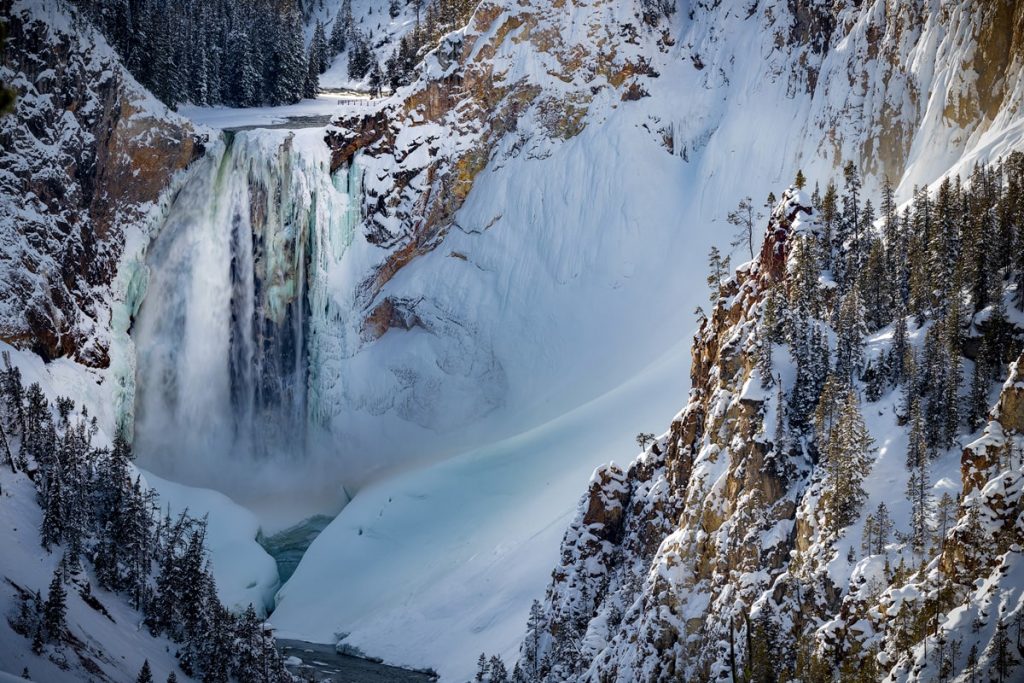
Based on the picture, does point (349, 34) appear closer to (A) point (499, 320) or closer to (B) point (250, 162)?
(B) point (250, 162)

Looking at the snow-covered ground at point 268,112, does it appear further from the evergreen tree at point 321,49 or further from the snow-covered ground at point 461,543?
the snow-covered ground at point 461,543

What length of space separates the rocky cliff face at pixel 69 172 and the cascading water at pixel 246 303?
3.45m

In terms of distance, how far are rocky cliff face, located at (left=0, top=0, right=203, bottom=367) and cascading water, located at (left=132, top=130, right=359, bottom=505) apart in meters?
3.45

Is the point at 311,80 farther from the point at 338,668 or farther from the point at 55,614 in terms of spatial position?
the point at 55,614

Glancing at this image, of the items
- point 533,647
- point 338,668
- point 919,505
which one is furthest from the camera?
point 338,668

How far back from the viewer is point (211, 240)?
81812 mm

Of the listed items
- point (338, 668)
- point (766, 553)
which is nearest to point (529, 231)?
point (338, 668)

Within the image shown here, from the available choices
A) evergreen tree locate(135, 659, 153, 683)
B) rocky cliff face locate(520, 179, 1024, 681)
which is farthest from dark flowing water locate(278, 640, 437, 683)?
evergreen tree locate(135, 659, 153, 683)

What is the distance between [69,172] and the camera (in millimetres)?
75562

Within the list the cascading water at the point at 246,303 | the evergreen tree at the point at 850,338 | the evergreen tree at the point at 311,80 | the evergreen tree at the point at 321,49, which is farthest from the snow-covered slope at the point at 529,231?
the evergreen tree at the point at 321,49

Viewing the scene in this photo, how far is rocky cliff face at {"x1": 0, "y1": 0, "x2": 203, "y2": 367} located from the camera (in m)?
70.1

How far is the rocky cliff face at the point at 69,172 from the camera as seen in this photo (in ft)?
230

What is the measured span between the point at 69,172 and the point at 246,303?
1431cm

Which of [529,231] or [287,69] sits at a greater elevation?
[287,69]
